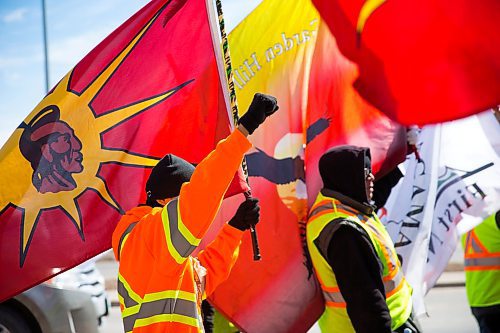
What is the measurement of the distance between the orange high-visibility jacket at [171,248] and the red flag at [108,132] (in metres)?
0.91

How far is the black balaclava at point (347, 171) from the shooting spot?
482cm

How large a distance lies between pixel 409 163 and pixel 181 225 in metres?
2.95

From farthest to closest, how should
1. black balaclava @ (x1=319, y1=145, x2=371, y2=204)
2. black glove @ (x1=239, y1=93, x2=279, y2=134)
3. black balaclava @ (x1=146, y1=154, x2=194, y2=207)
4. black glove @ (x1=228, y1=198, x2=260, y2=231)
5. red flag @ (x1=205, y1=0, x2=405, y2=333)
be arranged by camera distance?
red flag @ (x1=205, y1=0, x2=405, y2=333), black balaclava @ (x1=319, y1=145, x2=371, y2=204), black glove @ (x1=228, y1=198, x2=260, y2=231), black balaclava @ (x1=146, y1=154, x2=194, y2=207), black glove @ (x1=239, y1=93, x2=279, y2=134)

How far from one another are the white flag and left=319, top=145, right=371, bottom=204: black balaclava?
132 centimetres

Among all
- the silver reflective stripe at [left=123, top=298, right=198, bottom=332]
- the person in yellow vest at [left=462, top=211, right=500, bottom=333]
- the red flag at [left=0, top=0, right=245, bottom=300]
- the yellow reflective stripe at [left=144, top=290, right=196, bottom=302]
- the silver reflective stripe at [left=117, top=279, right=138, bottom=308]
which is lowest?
the person in yellow vest at [left=462, top=211, right=500, bottom=333]

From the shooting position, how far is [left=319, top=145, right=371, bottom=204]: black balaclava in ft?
15.8

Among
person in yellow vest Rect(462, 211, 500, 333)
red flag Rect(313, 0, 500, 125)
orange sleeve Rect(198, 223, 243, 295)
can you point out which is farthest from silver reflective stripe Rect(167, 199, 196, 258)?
person in yellow vest Rect(462, 211, 500, 333)

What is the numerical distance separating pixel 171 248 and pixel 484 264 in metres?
3.19

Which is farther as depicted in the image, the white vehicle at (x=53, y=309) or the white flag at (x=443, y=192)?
the white vehicle at (x=53, y=309)

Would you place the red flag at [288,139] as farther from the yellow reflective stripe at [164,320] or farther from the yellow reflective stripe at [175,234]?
the yellow reflective stripe at [175,234]

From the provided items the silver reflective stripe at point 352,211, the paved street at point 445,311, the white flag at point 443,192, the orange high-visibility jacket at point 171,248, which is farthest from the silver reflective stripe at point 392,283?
the paved street at point 445,311

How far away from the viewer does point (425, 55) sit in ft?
12.4

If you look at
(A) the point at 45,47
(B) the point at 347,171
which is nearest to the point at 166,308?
(B) the point at 347,171

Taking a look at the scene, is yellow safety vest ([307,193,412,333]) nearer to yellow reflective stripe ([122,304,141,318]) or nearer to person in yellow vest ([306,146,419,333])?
person in yellow vest ([306,146,419,333])
